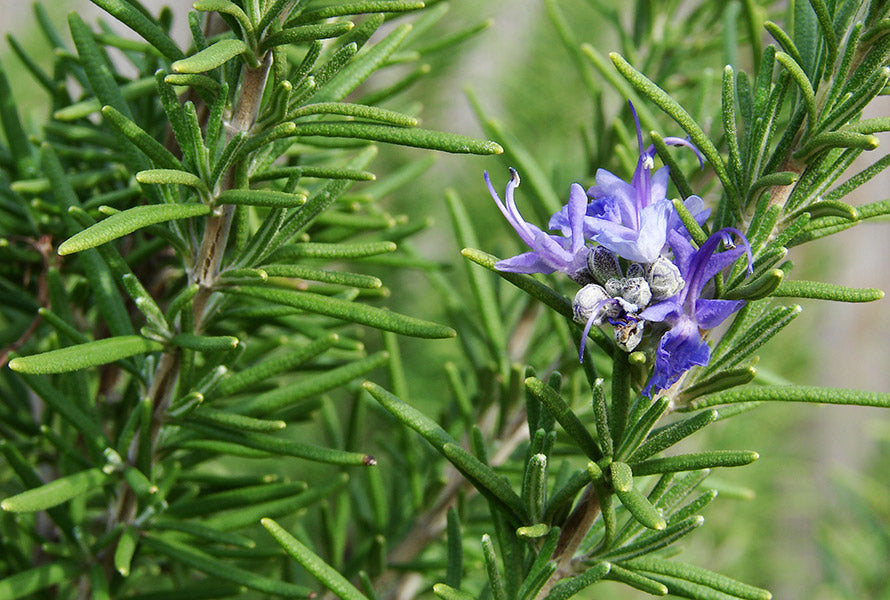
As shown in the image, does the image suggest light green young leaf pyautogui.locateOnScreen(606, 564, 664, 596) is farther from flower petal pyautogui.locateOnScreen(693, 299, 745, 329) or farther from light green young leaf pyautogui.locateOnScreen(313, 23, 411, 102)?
light green young leaf pyautogui.locateOnScreen(313, 23, 411, 102)

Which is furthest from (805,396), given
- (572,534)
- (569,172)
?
(569,172)

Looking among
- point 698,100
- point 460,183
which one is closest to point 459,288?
point 460,183

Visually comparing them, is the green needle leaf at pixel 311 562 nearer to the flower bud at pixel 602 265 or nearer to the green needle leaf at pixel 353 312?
the green needle leaf at pixel 353 312

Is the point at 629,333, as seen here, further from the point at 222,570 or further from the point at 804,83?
the point at 222,570

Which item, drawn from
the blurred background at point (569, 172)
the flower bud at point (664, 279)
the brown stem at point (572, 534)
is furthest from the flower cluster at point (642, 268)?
the blurred background at point (569, 172)

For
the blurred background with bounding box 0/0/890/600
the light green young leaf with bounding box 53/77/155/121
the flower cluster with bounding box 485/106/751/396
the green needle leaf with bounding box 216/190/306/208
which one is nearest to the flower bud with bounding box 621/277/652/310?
the flower cluster with bounding box 485/106/751/396

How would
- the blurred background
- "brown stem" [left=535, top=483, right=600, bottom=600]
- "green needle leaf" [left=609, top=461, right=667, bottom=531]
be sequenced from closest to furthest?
1. "green needle leaf" [left=609, top=461, right=667, bottom=531]
2. "brown stem" [left=535, top=483, right=600, bottom=600]
3. the blurred background
